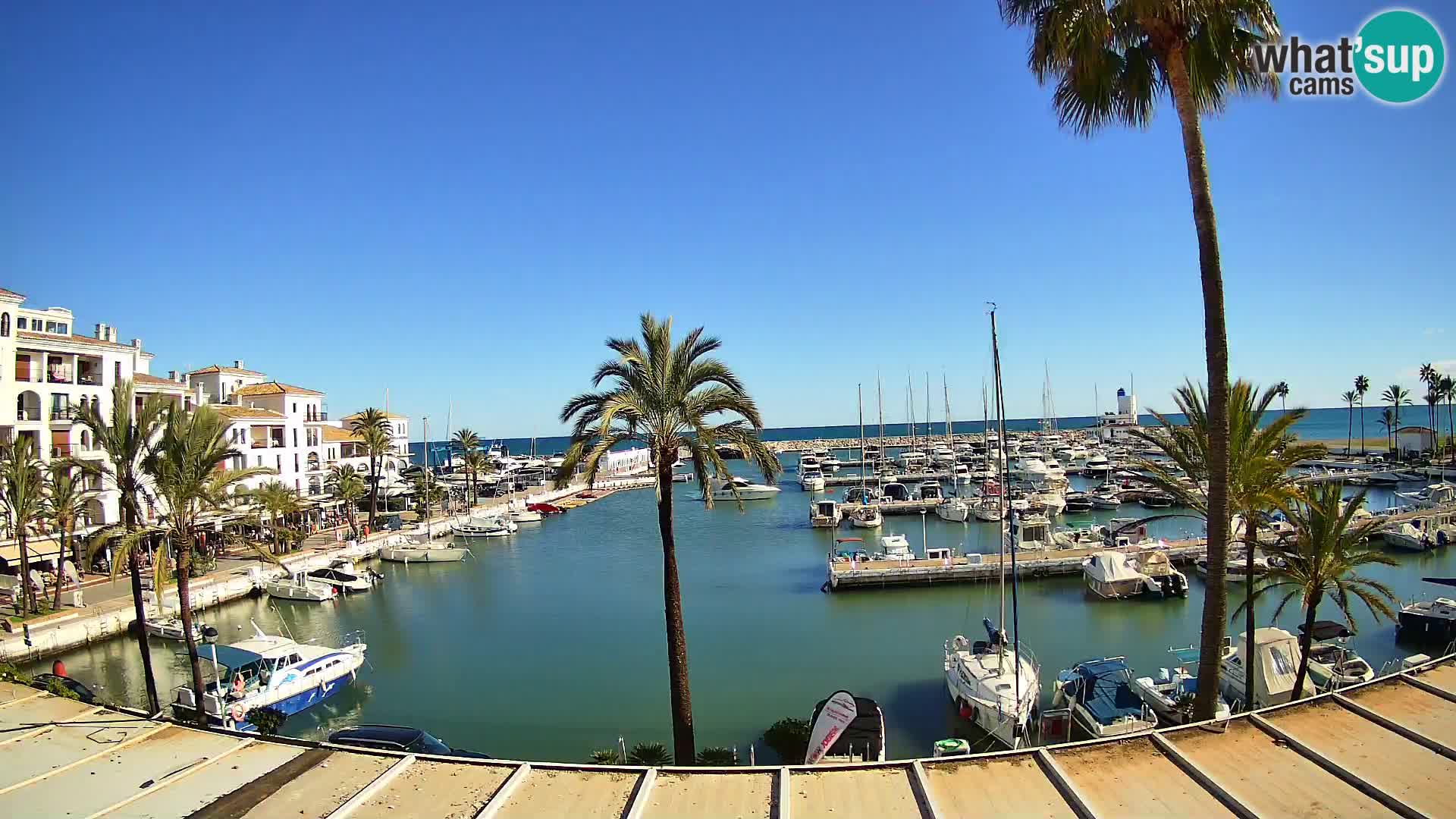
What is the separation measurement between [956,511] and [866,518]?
7.68 metres

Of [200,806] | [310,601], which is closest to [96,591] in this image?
[310,601]

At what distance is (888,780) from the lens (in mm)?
8945

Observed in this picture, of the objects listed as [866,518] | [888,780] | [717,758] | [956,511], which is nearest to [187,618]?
[717,758]

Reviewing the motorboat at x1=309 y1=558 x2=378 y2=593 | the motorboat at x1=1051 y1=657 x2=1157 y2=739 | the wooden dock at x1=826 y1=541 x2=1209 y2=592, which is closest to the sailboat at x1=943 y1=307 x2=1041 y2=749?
the motorboat at x1=1051 y1=657 x2=1157 y2=739

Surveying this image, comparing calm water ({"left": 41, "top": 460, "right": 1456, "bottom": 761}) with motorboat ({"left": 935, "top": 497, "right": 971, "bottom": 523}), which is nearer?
calm water ({"left": 41, "top": 460, "right": 1456, "bottom": 761})

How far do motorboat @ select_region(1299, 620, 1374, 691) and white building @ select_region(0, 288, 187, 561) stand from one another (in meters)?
42.9

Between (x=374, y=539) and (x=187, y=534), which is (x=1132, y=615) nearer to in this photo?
(x=187, y=534)

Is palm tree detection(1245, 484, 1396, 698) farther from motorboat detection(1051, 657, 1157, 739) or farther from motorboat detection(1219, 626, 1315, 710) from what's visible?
motorboat detection(1051, 657, 1157, 739)

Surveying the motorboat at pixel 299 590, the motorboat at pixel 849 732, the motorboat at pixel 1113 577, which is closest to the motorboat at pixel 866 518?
the motorboat at pixel 1113 577

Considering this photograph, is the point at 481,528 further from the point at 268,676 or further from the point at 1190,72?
the point at 1190,72

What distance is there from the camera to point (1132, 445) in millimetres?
117625

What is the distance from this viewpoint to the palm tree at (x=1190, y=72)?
10930 mm

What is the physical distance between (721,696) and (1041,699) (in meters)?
9.61

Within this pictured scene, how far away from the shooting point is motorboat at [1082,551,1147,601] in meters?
35.7
